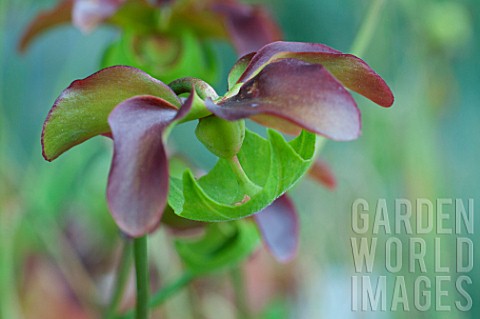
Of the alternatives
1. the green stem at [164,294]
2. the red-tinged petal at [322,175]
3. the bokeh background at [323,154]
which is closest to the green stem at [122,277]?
the green stem at [164,294]

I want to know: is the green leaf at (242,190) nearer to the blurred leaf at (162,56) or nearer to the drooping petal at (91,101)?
the drooping petal at (91,101)

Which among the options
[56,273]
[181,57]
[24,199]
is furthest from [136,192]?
[56,273]

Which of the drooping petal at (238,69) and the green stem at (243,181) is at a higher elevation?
the drooping petal at (238,69)

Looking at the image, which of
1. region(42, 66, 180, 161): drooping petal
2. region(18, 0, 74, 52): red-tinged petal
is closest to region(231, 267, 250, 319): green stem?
region(18, 0, 74, 52): red-tinged petal

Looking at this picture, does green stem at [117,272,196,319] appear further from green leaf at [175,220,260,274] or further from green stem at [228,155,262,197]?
green stem at [228,155,262,197]

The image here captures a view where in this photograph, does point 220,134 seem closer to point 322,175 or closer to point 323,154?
point 322,175

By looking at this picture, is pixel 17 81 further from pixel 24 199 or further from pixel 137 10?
pixel 137 10
